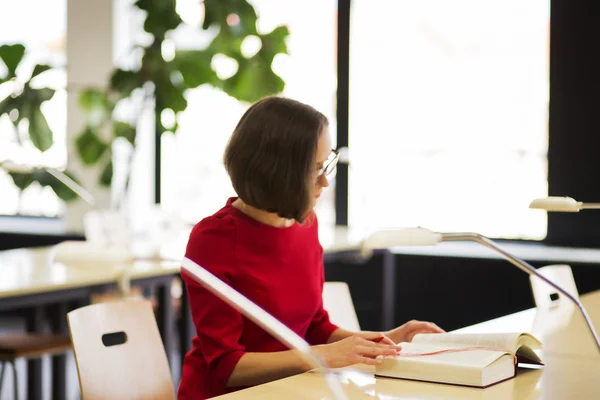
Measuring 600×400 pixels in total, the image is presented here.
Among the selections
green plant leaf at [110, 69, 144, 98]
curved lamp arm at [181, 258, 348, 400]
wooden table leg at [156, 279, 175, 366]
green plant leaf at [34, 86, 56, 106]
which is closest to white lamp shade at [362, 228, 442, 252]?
curved lamp arm at [181, 258, 348, 400]

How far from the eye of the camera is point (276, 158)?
1.88m

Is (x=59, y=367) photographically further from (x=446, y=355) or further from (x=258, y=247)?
(x=446, y=355)

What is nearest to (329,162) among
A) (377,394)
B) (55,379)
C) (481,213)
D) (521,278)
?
(377,394)

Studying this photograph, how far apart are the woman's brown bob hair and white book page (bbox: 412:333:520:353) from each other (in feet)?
1.34

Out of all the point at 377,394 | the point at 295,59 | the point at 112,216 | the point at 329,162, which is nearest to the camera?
the point at 377,394

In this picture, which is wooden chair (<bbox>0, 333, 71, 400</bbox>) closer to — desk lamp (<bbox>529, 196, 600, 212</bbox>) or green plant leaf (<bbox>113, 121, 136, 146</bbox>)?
green plant leaf (<bbox>113, 121, 136, 146</bbox>)

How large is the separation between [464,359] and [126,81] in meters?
3.71

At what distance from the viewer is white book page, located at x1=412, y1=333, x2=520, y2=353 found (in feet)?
6.22

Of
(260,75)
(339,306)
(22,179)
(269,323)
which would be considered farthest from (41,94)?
(269,323)

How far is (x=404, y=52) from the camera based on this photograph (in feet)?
17.0

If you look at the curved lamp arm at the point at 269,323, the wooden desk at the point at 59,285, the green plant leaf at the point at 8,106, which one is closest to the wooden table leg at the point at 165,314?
the wooden desk at the point at 59,285

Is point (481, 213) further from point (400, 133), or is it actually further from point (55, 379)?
point (55, 379)

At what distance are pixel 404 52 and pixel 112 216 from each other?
198 cm

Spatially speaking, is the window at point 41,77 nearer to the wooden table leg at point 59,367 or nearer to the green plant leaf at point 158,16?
the green plant leaf at point 158,16
